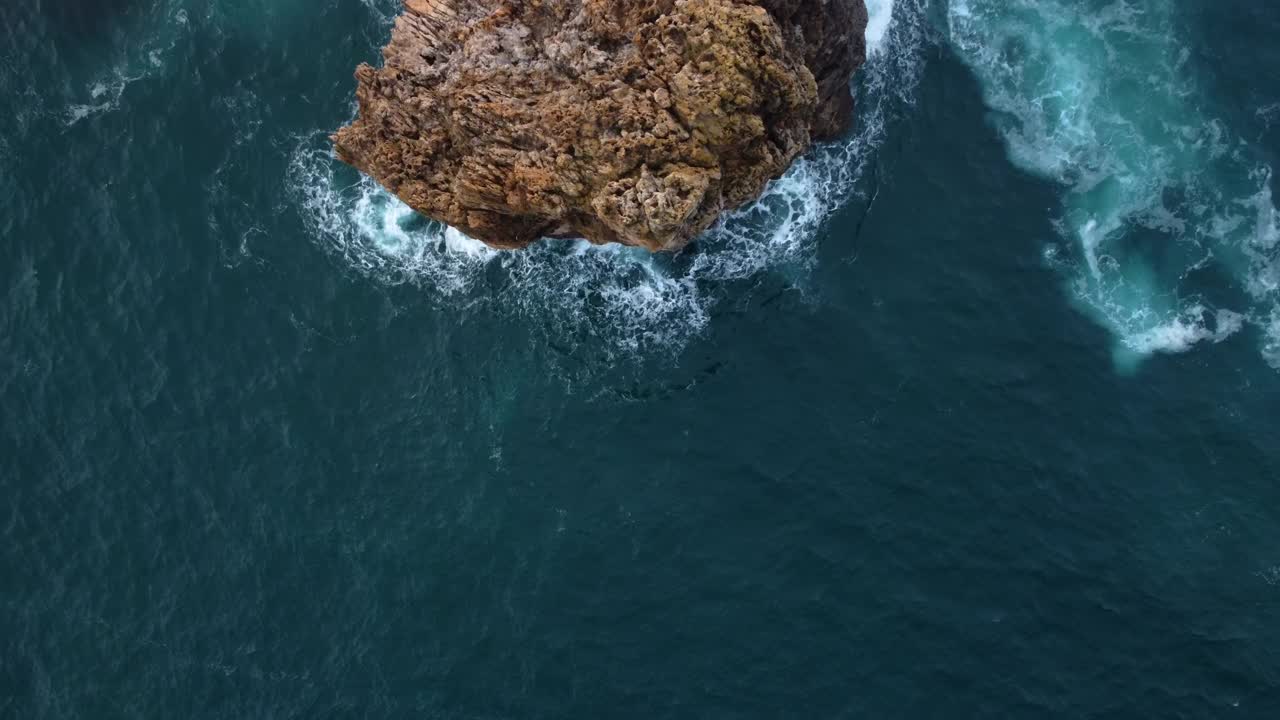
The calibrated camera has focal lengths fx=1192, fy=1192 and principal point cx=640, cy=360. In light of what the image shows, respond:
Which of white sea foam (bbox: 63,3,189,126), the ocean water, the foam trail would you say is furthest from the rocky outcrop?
white sea foam (bbox: 63,3,189,126)

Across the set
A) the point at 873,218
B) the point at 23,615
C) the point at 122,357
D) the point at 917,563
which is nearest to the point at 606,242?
the point at 873,218

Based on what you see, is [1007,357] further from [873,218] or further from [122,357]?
[122,357]

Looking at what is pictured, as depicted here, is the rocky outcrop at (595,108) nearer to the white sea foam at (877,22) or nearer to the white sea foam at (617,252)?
the white sea foam at (617,252)

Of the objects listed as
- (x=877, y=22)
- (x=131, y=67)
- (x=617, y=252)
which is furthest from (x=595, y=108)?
(x=131, y=67)

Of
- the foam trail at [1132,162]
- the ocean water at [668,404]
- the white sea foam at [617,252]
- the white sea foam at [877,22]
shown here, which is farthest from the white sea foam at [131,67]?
the foam trail at [1132,162]

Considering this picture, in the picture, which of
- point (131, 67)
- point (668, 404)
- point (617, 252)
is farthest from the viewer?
point (131, 67)

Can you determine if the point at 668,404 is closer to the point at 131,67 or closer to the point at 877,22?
the point at 877,22
